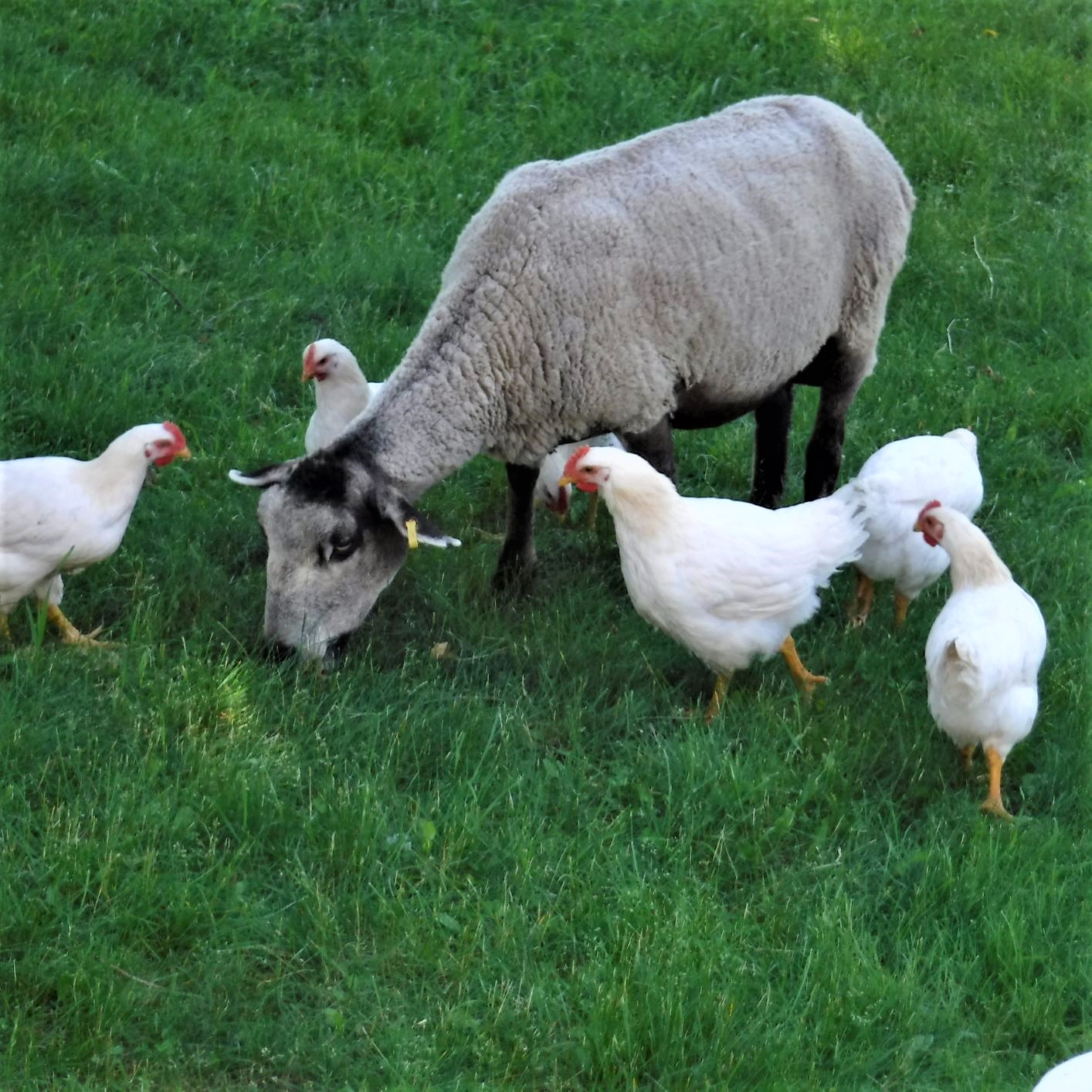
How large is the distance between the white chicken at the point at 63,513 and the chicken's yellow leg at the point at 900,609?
2710 mm

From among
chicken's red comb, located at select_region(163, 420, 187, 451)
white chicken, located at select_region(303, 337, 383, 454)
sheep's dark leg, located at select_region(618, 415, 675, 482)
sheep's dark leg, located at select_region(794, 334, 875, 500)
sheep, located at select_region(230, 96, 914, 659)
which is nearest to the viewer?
sheep, located at select_region(230, 96, 914, 659)

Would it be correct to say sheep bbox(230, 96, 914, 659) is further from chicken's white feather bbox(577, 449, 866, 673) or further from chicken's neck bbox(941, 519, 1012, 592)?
chicken's neck bbox(941, 519, 1012, 592)

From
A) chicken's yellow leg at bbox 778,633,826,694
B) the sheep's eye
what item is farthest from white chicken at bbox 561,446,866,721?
the sheep's eye

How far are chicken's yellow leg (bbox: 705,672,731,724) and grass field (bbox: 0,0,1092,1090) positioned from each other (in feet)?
0.28

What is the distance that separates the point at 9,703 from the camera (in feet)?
15.2

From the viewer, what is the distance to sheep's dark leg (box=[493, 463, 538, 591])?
592 centimetres

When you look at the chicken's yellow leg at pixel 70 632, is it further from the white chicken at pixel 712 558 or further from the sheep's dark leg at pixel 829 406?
the sheep's dark leg at pixel 829 406

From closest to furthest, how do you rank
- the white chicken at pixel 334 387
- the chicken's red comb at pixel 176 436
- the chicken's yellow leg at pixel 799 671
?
the chicken's yellow leg at pixel 799 671
the chicken's red comb at pixel 176 436
the white chicken at pixel 334 387

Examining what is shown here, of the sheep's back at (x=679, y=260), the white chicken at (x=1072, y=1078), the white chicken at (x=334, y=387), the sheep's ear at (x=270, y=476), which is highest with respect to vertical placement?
the white chicken at (x=1072, y=1078)

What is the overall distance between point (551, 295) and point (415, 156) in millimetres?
4423

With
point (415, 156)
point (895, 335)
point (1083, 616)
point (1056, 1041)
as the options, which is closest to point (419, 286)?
point (415, 156)

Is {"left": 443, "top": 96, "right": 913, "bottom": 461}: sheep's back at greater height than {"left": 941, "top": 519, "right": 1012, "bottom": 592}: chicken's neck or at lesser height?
greater

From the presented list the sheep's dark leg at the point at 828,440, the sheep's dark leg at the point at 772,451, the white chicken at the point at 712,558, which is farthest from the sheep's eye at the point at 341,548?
the sheep's dark leg at the point at 828,440

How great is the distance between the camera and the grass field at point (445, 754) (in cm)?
376
